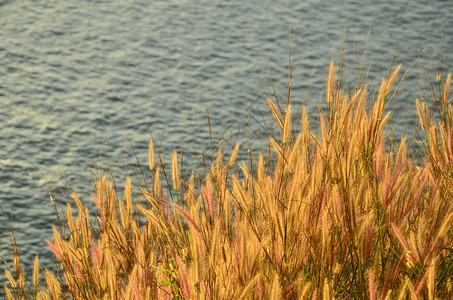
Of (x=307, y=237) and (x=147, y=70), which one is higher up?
(x=307, y=237)

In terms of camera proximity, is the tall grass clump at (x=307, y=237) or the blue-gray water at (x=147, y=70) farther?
the blue-gray water at (x=147, y=70)

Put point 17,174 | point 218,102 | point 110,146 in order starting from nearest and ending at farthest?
point 17,174 → point 110,146 → point 218,102

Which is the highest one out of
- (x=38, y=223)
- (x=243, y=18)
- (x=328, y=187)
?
(x=328, y=187)

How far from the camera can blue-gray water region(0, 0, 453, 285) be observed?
13.0 feet

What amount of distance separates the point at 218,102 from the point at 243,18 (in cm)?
137

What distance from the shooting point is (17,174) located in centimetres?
384

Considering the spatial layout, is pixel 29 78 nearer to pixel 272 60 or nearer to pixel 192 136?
pixel 192 136

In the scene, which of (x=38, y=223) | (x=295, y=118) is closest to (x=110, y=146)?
(x=38, y=223)

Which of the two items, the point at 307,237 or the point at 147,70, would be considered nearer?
the point at 307,237

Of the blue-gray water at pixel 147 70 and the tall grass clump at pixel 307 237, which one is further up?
the tall grass clump at pixel 307 237

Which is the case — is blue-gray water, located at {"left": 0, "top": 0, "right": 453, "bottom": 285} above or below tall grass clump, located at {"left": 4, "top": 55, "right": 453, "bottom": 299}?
below

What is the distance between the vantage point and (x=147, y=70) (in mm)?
4914

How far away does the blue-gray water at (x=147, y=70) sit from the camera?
13.0ft

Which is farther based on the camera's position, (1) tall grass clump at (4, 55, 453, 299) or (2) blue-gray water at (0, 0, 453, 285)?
(2) blue-gray water at (0, 0, 453, 285)
